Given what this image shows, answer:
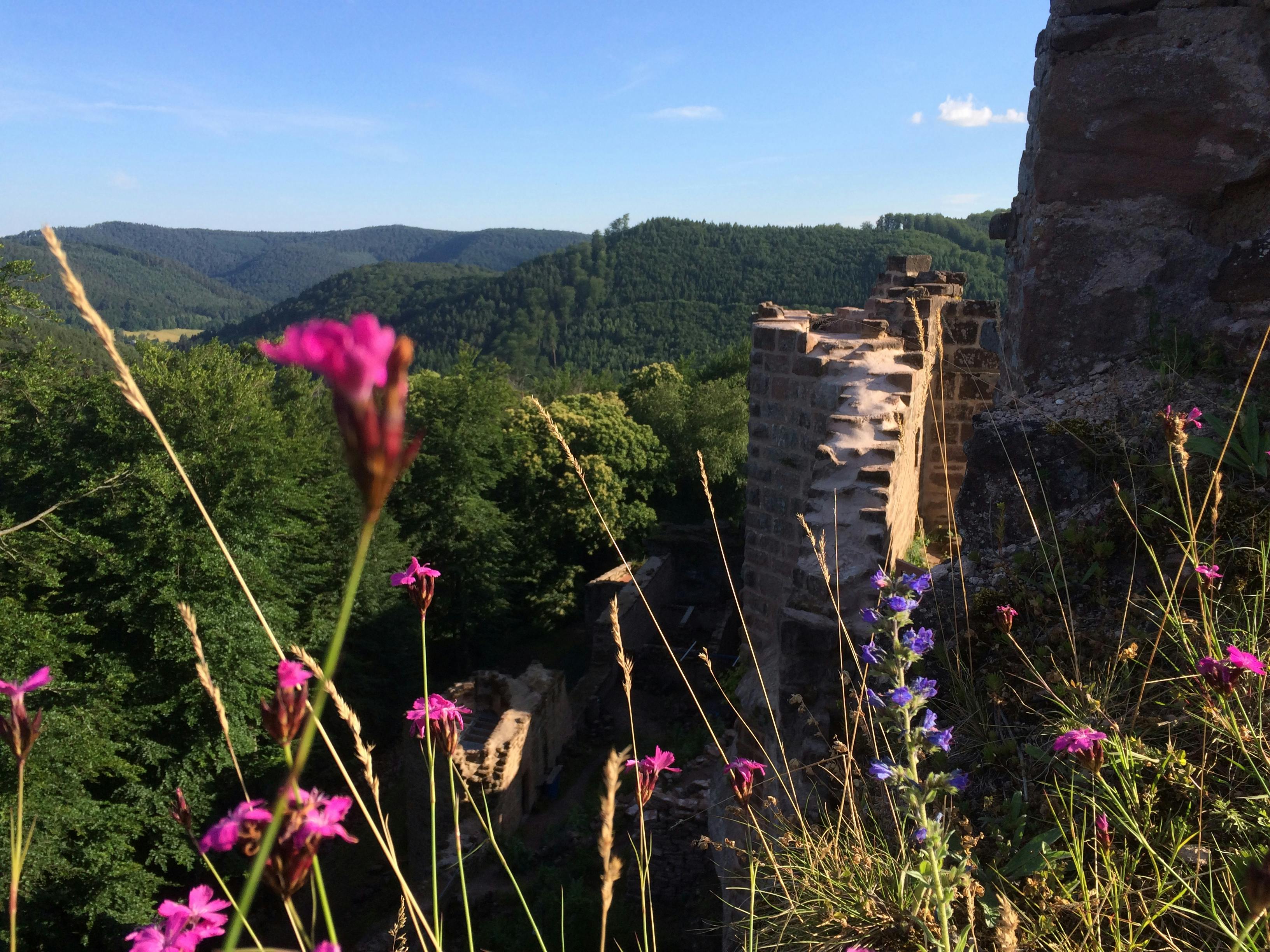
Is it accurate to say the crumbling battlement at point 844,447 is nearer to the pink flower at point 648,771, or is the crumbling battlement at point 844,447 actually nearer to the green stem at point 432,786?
the pink flower at point 648,771

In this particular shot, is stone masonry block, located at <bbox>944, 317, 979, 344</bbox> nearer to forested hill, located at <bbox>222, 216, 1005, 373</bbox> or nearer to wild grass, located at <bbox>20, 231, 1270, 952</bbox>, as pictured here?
wild grass, located at <bbox>20, 231, 1270, 952</bbox>

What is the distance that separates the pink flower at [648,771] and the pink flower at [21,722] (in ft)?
3.53

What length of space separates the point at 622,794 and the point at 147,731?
930 centimetres

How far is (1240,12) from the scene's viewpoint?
4473mm

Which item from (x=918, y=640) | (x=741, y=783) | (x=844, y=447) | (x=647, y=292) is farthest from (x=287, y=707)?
(x=647, y=292)

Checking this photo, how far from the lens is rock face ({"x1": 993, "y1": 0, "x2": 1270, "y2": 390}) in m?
4.46

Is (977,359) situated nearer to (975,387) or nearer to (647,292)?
(975,387)

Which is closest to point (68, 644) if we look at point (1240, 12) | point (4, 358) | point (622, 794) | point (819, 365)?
point (4, 358)

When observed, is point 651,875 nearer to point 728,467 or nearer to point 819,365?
point 819,365

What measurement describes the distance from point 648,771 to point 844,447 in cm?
360

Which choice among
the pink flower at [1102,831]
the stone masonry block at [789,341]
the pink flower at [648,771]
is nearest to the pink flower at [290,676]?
the pink flower at [648,771]

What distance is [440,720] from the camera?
80.7 inches

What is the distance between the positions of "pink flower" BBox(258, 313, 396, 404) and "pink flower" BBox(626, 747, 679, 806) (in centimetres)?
133

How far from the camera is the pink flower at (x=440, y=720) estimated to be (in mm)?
1969
